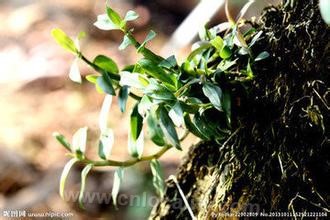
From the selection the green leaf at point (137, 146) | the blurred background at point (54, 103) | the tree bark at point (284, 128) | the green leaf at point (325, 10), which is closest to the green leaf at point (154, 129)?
the green leaf at point (137, 146)

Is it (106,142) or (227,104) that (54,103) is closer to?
(106,142)

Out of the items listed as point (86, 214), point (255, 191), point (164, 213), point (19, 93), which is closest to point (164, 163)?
point (86, 214)

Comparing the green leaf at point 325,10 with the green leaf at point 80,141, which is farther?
the green leaf at point 80,141

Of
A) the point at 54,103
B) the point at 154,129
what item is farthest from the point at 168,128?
the point at 54,103

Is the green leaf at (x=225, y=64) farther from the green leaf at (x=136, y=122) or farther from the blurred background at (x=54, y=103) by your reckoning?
the blurred background at (x=54, y=103)

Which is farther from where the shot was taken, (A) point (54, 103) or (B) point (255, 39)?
(A) point (54, 103)

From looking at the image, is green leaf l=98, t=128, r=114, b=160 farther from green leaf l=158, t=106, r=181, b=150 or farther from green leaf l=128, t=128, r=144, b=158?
green leaf l=158, t=106, r=181, b=150
